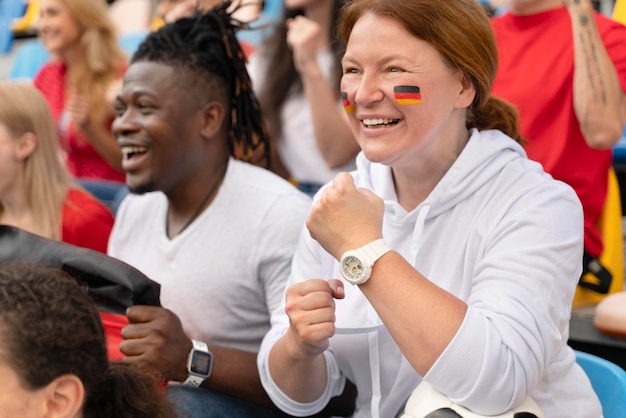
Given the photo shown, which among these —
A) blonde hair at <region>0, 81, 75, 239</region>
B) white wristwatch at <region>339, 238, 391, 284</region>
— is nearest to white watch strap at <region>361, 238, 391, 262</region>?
white wristwatch at <region>339, 238, 391, 284</region>

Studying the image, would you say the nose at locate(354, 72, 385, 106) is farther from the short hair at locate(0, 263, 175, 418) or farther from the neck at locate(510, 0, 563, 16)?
the neck at locate(510, 0, 563, 16)

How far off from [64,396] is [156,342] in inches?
17.2

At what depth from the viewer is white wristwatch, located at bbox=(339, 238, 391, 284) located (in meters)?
1.36

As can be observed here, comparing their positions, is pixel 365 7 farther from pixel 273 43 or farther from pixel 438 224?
pixel 273 43

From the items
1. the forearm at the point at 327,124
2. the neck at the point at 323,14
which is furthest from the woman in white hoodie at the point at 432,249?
the neck at the point at 323,14

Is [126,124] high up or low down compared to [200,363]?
up

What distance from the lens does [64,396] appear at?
131cm

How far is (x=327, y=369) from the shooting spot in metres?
1.66

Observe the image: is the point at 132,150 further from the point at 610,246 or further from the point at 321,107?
the point at 610,246

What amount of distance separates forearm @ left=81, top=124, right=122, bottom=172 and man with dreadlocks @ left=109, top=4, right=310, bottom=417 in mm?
1066

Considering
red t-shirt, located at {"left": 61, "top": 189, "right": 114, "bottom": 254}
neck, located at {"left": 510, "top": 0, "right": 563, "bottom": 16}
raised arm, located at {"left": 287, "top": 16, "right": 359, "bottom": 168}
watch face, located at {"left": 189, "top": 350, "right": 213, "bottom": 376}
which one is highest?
neck, located at {"left": 510, "top": 0, "right": 563, "bottom": 16}

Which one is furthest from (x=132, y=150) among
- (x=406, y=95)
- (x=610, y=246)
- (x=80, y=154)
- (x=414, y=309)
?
(x=80, y=154)

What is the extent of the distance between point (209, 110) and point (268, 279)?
465mm

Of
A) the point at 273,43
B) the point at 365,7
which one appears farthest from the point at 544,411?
the point at 273,43
